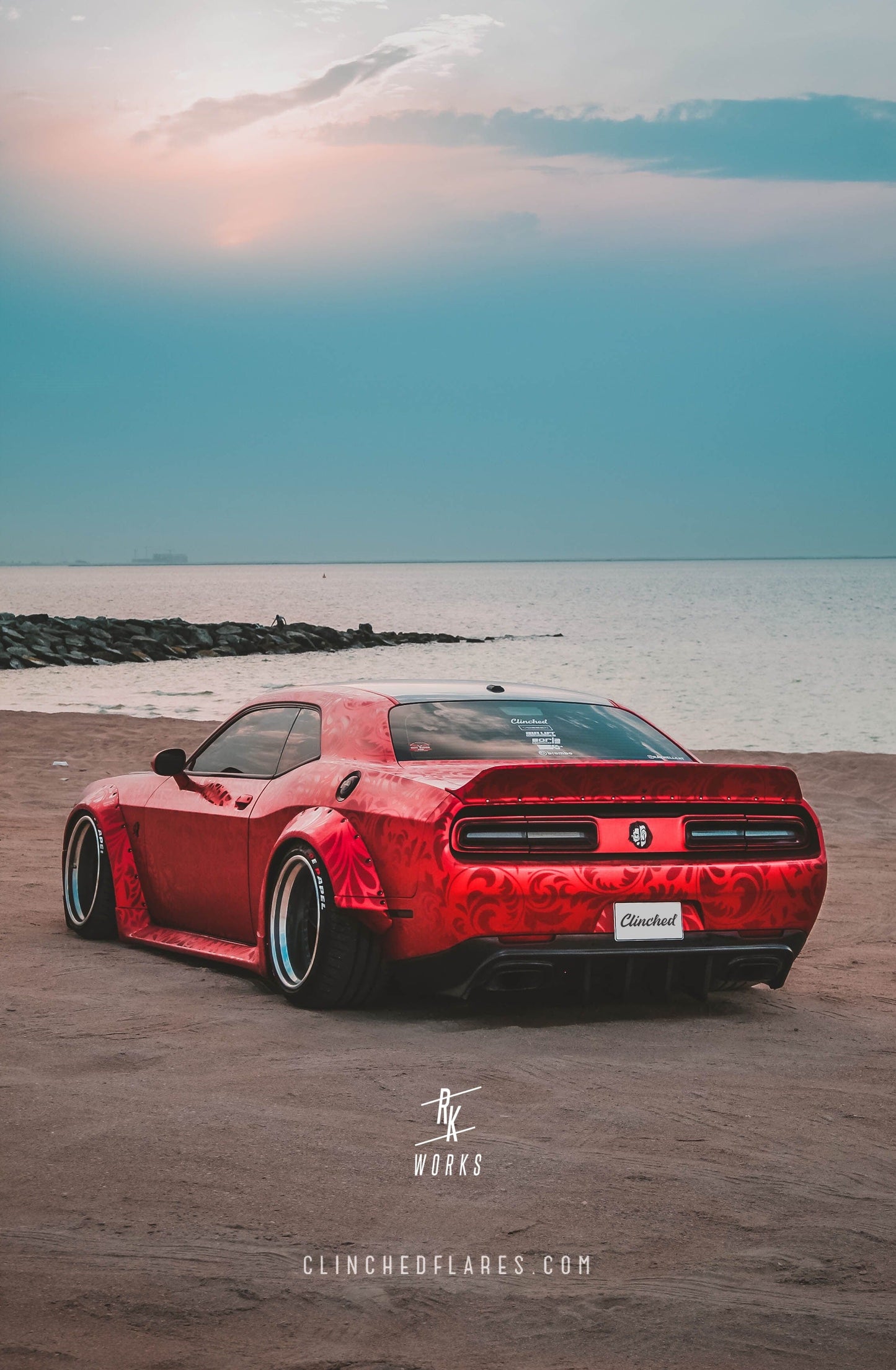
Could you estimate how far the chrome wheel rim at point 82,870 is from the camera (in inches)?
321

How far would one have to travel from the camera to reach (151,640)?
49.9 metres

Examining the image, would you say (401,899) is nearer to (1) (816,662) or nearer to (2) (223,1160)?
(2) (223,1160)

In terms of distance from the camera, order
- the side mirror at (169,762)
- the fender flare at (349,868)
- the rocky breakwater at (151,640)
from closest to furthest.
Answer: the fender flare at (349,868) → the side mirror at (169,762) → the rocky breakwater at (151,640)

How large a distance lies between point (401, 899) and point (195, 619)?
254ft

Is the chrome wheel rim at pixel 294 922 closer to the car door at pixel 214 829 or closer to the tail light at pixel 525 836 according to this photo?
the car door at pixel 214 829

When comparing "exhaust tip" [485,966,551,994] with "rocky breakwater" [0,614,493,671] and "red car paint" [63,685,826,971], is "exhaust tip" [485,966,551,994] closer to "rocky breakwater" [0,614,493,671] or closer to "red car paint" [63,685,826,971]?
"red car paint" [63,685,826,971]

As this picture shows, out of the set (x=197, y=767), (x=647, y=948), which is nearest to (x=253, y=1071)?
(x=647, y=948)

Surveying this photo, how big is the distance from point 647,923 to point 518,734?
1158 mm

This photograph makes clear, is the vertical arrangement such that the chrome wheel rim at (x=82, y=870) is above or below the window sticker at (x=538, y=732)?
below

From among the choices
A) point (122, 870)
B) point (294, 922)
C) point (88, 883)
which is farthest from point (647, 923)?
point (88, 883)

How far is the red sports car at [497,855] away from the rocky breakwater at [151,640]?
1456 inches

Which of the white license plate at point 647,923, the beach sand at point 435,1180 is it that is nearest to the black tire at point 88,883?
the beach sand at point 435,1180

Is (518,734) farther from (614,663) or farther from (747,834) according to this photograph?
(614,663)

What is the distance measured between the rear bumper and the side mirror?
200 centimetres
